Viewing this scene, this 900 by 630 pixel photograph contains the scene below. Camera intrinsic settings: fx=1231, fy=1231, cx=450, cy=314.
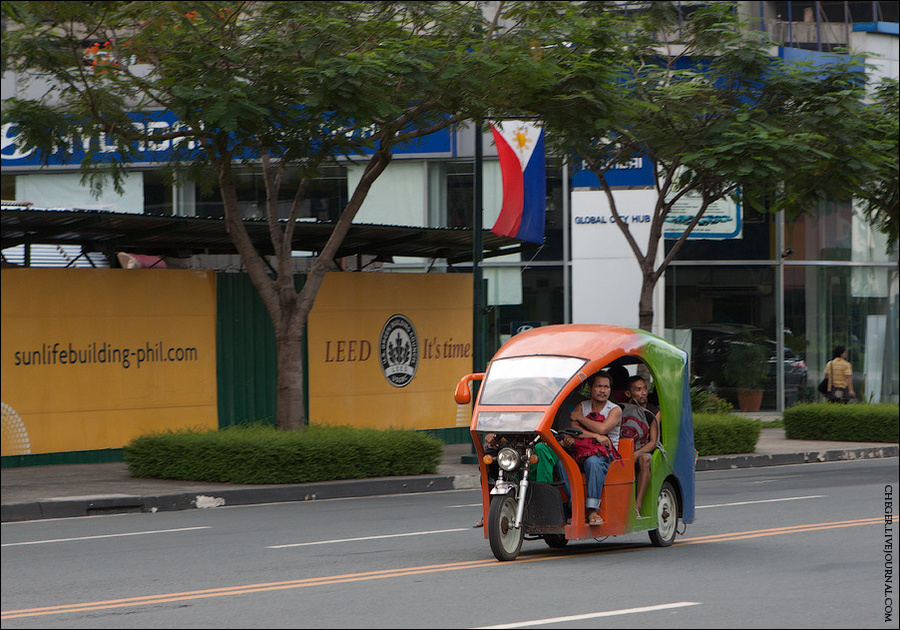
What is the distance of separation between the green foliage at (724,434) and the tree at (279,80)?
7133mm

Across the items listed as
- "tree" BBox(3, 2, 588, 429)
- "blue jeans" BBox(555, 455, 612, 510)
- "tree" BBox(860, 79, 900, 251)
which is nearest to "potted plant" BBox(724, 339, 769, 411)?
"tree" BBox(860, 79, 900, 251)

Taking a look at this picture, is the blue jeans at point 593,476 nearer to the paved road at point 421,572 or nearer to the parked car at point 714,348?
the paved road at point 421,572

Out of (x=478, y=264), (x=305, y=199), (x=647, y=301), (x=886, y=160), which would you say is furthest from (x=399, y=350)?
(x=886, y=160)

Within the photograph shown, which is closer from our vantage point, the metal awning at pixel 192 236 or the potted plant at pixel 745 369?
the metal awning at pixel 192 236

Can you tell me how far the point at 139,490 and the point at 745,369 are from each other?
17173 mm

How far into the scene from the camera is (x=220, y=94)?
47.2 ft

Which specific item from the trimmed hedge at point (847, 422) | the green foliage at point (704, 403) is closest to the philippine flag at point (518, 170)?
the green foliage at point (704, 403)

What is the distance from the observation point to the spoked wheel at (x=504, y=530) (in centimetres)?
960

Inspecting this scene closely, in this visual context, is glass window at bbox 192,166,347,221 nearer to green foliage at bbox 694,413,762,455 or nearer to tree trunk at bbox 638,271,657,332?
tree trunk at bbox 638,271,657,332

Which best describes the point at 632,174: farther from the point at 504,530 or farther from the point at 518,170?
the point at 504,530

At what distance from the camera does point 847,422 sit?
23.5 m

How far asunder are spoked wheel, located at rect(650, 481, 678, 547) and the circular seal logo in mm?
11750

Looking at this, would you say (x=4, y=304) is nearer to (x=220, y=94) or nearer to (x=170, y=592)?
(x=220, y=94)

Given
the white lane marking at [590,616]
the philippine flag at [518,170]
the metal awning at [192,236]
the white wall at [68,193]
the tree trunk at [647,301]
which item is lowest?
the white lane marking at [590,616]
